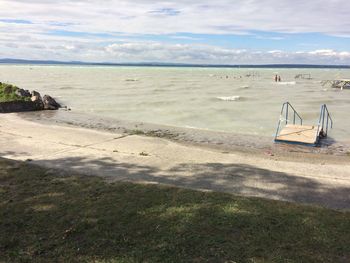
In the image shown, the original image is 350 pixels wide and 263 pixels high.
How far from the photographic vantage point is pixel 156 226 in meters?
5.05

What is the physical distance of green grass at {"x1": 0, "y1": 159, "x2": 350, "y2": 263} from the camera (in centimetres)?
432

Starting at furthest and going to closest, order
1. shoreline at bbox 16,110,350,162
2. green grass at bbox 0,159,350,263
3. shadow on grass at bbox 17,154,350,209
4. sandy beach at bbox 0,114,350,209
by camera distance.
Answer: shoreline at bbox 16,110,350,162 < sandy beach at bbox 0,114,350,209 < shadow on grass at bbox 17,154,350,209 < green grass at bbox 0,159,350,263

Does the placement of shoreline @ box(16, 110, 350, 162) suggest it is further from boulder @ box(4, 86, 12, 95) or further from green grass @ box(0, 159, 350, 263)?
green grass @ box(0, 159, 350, 263)

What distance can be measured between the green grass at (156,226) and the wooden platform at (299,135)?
9.38 metres

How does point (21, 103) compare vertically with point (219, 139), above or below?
above

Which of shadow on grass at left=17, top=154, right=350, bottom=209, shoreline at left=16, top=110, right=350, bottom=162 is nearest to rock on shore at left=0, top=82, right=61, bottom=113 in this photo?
shoreline at left=16, top=110, right=350, bottom=162

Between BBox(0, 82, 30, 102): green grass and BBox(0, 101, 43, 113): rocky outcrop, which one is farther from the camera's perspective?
BBox(0, 82, 30, 102): green grass

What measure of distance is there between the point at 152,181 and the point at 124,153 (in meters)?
3.10

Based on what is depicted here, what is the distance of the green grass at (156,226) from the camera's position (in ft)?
14.2

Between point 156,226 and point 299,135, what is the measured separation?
12.1 meters

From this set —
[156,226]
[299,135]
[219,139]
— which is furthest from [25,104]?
[156,226]

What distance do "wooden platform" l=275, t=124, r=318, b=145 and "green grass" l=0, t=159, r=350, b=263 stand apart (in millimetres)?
9380

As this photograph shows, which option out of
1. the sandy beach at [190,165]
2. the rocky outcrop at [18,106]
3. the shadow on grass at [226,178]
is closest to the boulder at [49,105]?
the rocky outcrop at [18,106]

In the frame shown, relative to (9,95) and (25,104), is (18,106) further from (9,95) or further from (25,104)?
(9,95)
